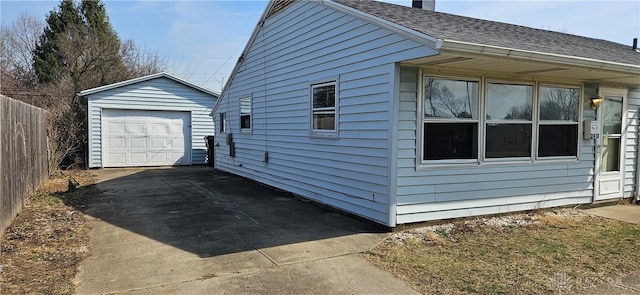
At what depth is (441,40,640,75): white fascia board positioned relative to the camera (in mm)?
4680

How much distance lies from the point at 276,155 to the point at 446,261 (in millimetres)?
5398

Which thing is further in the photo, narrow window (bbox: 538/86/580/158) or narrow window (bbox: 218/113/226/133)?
narrow window (bbox: 218/113/226/133)

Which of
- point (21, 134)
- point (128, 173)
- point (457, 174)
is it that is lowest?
point (128, 173)

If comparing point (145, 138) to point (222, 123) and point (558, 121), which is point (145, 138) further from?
point (558, 121)

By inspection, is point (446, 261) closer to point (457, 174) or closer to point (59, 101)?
point (457, 174)

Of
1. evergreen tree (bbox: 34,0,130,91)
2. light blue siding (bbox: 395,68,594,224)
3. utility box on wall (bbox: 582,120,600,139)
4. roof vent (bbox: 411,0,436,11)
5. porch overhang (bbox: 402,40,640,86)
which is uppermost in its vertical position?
evergreen tree (bbox: 34,0,130,91)

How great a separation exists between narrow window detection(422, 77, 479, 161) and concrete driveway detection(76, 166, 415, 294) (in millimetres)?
1495

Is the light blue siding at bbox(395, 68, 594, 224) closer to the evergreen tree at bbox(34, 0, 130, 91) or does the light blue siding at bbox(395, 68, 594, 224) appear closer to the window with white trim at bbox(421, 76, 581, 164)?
the window with white trim at bbox(421, 76, 581, 164)

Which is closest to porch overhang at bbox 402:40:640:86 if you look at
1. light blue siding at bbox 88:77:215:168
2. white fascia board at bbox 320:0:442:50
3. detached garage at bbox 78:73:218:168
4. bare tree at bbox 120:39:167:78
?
white fascia board at bbox 320:0:442:50

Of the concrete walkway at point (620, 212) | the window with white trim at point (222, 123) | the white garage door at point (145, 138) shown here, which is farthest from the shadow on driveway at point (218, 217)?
the white garage door at point (145, 138)

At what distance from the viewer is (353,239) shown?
5.30 metres

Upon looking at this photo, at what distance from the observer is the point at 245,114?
11023 mm

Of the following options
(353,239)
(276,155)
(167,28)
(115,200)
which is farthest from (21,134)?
(167,28)

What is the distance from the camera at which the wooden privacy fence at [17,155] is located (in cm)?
541
